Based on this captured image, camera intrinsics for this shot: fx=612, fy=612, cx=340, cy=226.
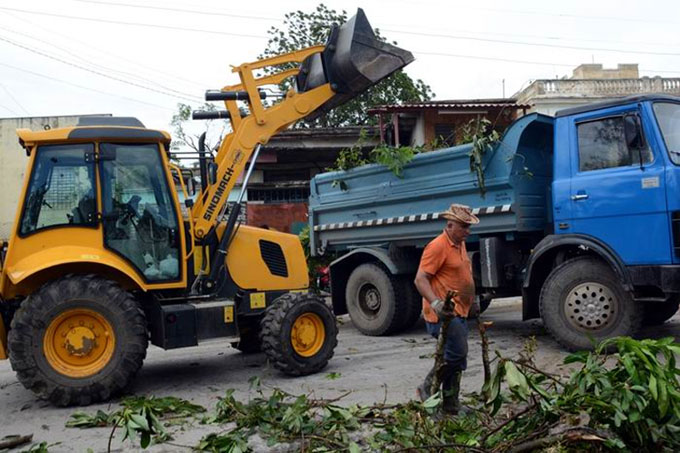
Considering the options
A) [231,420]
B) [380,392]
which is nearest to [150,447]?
[231,420]

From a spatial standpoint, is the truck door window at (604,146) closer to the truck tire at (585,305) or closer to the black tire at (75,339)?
the truck tire at (585,305)

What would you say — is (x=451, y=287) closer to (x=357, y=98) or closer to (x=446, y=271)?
(x=446, y=271)

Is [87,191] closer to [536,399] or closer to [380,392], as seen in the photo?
[380,392]

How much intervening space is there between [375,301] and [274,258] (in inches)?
97.9

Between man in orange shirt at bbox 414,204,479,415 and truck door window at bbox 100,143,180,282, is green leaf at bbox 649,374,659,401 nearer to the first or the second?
man in orange shirt at bbox 414,204,479,415

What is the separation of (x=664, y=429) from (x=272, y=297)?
13.9ft

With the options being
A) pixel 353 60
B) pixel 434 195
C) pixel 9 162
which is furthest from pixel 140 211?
pixel 9 162

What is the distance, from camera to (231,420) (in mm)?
4605

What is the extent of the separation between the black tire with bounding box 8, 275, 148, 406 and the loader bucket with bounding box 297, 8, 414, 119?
3.24m

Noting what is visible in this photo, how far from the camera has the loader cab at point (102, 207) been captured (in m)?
5.64

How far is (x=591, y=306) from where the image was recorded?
639 cm

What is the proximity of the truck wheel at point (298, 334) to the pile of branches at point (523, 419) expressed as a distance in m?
1.75

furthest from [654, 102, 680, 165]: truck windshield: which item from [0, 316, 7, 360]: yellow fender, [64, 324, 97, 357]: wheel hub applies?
[0, 316, 7, 360]: yellow fender

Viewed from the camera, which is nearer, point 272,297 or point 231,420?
point 231,420
